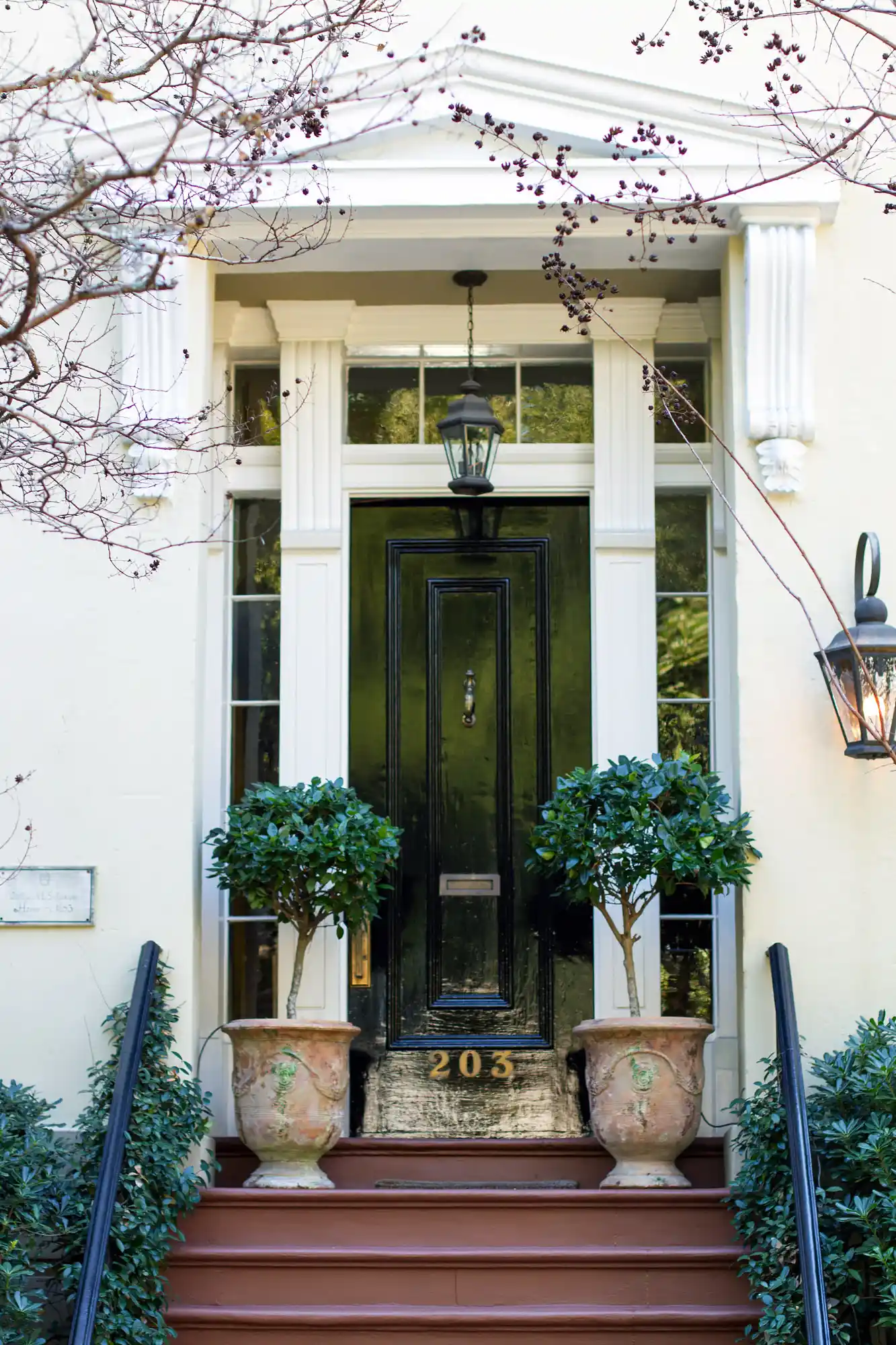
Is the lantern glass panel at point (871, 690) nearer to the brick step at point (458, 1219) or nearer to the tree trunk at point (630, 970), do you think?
the tree trunk at point (630, 970)

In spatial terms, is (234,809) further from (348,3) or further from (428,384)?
(348,3)

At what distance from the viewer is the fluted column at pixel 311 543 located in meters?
6.62

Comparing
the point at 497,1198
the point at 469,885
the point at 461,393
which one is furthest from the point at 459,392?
the point at 497,1198

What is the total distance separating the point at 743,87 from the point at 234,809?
10.4ft

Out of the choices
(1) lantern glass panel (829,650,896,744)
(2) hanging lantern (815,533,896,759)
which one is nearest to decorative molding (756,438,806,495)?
(2) hanging lantern (815,533,896,759)

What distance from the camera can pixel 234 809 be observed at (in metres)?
5.95

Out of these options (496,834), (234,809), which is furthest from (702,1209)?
(234,809)

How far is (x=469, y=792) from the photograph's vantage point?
6.64 m

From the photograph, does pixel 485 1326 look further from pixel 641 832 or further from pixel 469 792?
pixel 469 792

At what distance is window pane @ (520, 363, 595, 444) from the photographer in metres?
6.88

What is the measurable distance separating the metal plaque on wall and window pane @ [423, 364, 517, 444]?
2269 millimetres

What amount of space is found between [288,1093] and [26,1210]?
3.15 feet

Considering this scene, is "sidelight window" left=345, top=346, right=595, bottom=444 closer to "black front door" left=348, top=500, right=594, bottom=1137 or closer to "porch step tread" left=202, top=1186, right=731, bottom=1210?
"black front door" left=348, top=500, right=594, bottom=1137

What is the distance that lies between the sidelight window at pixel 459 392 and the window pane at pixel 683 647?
2.52 feet
